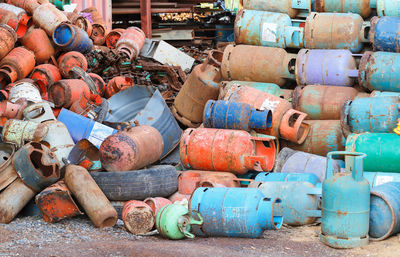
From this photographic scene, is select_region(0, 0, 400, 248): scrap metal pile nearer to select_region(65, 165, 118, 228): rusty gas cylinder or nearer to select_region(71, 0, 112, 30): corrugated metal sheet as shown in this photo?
select_region(65, 165, 118, 228): rusty gas cylinder

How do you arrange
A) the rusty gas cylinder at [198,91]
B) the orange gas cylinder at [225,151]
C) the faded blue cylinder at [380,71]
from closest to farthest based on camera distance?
1. the orange gas cylinder at [225,151]
2. the faded blue cylinder at [380,71]
3. the rusty gas cylinder at [198,91]

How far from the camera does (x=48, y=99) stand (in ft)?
24.2

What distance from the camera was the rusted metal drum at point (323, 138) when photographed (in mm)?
6426

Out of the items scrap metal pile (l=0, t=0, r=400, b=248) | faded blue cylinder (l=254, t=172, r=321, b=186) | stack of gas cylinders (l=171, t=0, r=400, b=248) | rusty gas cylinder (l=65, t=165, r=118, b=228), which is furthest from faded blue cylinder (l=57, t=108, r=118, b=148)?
faded blue cylinder (l=254, t=172, r=321, b=186)

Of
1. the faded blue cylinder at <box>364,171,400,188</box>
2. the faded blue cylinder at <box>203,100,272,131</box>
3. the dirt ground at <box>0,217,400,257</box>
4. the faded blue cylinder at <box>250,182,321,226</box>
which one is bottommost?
the dirt ground at <box>0,217,400,257</box>

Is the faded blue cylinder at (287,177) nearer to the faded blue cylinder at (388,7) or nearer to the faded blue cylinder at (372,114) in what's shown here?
the faded blue cylinder at (372,114)

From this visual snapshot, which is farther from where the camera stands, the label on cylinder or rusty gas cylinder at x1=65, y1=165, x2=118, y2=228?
the label on cylinder

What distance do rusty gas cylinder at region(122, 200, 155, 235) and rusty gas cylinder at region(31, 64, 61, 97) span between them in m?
2.98

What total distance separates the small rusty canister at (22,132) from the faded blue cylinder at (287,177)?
7.21 ft

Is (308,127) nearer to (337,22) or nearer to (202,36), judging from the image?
(337,22)

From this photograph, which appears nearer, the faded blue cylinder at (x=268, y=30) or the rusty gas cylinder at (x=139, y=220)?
the rusty gas cylinder at (x=139, y=220)

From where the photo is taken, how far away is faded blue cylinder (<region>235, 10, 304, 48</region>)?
285 inches

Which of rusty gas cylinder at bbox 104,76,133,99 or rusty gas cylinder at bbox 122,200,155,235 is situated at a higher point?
rusty gas cylinder at bbox 104,76,133,99

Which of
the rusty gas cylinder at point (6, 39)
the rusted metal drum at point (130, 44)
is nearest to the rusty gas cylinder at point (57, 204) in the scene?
the rusty gas cylinder at point (6, 39)
